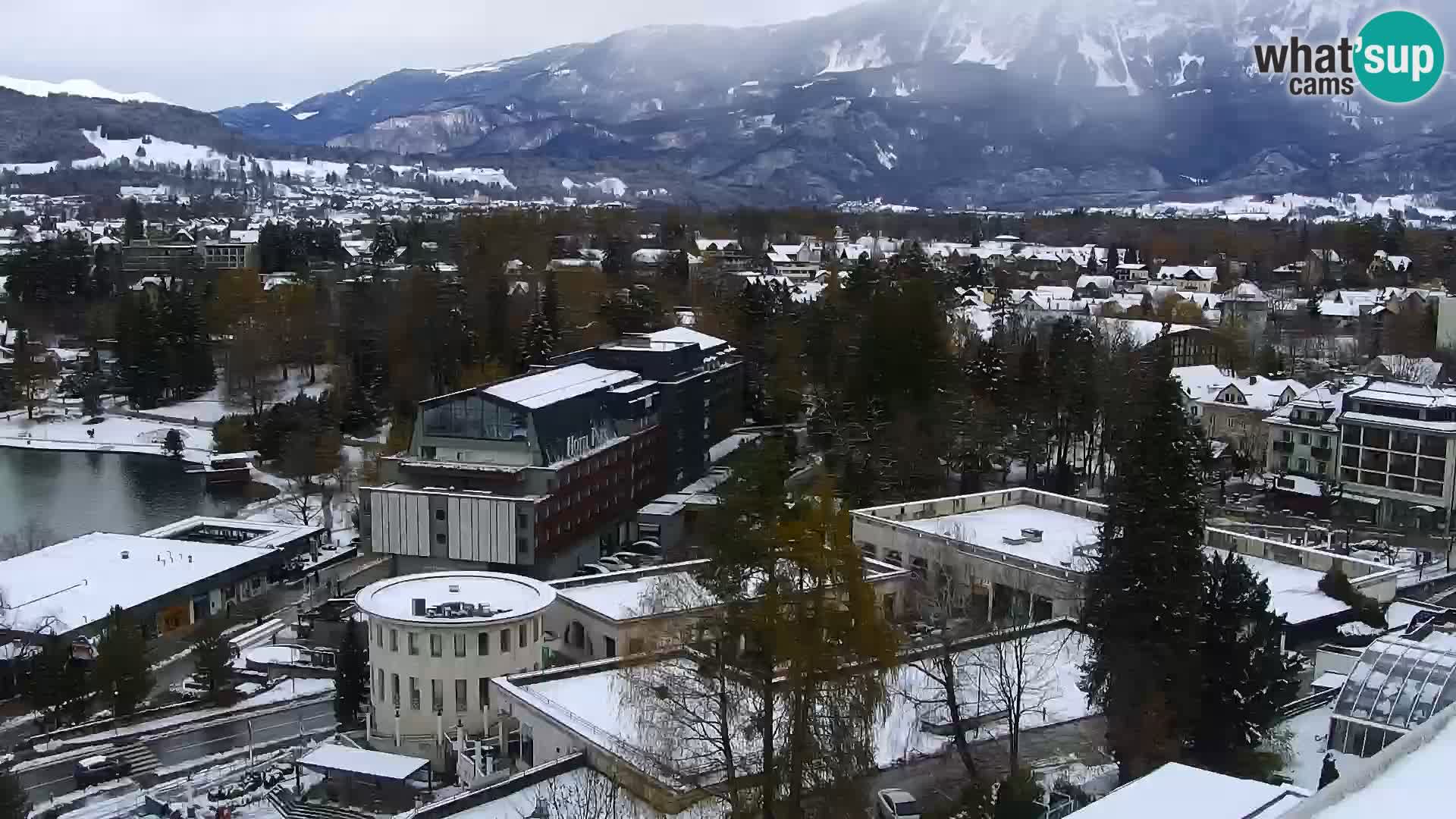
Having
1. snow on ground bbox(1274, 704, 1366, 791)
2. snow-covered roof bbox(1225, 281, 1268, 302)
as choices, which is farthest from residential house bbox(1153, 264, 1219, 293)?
snow on ground bbox(1274, 704, 1366, 791)

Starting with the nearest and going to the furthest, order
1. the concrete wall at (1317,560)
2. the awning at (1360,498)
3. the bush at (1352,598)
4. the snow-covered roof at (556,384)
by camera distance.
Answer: the bush at (1352,598), the concrete wall at (1317,560), the snow-covered roof at (556,384), the awning at (1360,498)

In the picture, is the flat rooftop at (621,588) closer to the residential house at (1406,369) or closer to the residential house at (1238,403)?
the residential house at (1238,403)

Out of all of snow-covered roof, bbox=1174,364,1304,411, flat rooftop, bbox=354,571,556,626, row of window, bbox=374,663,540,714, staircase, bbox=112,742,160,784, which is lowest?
staircase, bbox=112,742,160,784

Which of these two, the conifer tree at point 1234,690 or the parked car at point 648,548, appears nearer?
the conifer tree at point 1234,690

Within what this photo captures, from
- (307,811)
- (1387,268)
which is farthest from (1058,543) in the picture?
(1387,268)

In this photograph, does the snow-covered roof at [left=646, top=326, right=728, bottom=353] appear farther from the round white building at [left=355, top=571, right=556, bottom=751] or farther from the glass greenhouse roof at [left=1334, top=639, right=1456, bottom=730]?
the glass greenhouse roof at [left=1334, top=639, right=1456, bottom=730]

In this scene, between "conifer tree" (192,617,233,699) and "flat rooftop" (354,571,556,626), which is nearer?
"flat rooftop" (354,571,556,626)

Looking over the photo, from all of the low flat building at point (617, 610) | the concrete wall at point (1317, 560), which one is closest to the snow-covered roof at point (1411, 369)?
the concrete wall at point (1317, 560)

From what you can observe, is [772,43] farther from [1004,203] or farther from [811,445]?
[811,445]
